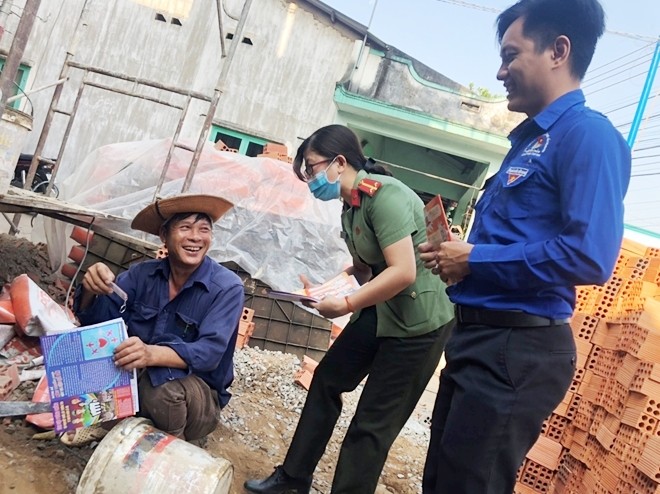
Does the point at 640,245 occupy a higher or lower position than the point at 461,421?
higher

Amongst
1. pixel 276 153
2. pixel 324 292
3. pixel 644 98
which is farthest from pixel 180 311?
pixel 644 98

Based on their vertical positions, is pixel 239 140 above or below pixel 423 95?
below

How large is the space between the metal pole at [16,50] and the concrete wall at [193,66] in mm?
8095

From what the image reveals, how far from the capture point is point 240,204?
5.48 m

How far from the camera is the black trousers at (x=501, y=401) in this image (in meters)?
1.34

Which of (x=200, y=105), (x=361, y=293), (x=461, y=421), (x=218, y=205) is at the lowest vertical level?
(x=461, y=421)

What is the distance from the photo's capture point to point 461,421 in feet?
4.62

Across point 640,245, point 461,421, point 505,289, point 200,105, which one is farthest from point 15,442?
point 200,105

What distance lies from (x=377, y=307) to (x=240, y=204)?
3.42 meters

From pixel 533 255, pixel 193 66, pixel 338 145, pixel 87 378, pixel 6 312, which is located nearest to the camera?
pixel 533 255

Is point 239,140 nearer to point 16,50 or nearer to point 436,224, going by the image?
point 16,50

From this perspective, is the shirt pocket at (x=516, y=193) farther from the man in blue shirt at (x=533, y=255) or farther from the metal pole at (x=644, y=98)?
the metal pole at (x=644, y=98)

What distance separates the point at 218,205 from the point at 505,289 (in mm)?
1499

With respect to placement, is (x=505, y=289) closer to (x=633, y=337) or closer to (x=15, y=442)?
(x=15, y=442)
